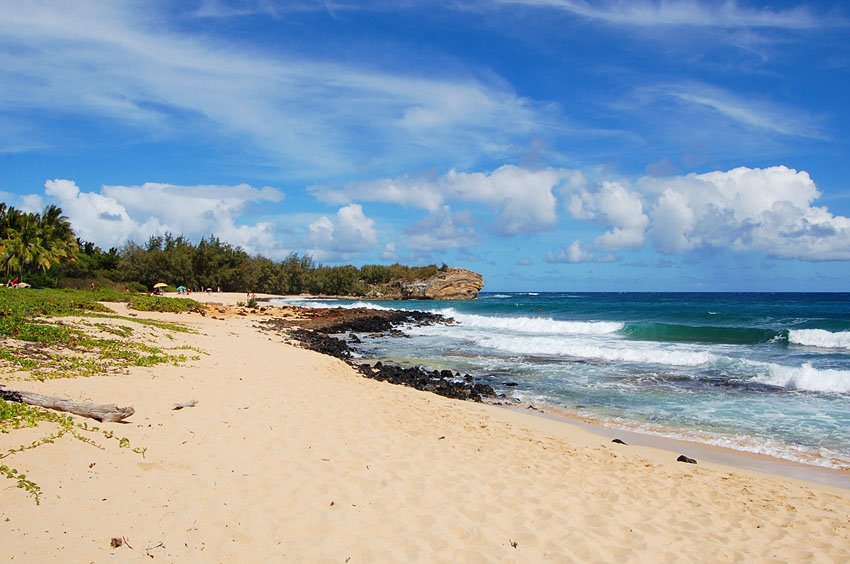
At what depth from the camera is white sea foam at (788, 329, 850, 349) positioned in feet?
94.5

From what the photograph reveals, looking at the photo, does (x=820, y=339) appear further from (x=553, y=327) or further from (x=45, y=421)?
(x=45, y=421)

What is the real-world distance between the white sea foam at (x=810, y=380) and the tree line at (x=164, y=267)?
1687 inches

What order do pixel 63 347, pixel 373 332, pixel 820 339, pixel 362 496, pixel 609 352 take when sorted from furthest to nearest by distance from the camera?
1. pixel 373 332
2. pixel 820 339
3. pixel 609 352
4. pixel 63 347
5. pixel 362 496

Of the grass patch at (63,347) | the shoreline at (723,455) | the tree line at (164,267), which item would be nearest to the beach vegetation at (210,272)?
A: the tree line at (164,267)

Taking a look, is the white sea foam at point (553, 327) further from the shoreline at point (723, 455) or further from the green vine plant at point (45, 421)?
the green vine plant at point (45, 421)

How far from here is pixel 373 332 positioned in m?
34.5

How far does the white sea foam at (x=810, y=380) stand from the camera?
15.7 metres

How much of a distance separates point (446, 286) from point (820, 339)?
7154cm

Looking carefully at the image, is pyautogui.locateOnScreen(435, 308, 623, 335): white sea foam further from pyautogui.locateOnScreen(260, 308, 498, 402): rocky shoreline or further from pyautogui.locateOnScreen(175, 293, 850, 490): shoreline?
pyautogui.locateOnScreen(175, 293, 850, 490): shoreline

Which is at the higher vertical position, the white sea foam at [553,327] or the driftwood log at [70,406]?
the driftwood log at [70,406]

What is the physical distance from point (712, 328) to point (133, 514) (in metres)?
36.9

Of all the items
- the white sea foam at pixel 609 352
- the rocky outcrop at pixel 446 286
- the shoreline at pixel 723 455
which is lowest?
the shoreline at pixel 723 455

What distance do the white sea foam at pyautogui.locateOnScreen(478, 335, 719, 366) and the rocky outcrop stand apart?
2746 inches

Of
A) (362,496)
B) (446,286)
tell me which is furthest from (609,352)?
(446,286)
